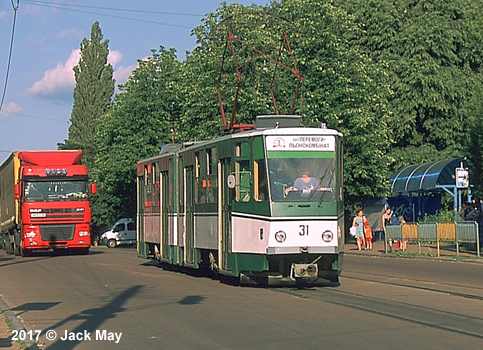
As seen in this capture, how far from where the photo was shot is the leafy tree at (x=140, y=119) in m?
56.9

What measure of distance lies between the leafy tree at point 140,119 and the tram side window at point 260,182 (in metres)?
37.6

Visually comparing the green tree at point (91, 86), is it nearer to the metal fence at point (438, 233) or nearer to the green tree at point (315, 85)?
the green tree at point (315, 85)

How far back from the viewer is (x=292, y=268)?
17.9m

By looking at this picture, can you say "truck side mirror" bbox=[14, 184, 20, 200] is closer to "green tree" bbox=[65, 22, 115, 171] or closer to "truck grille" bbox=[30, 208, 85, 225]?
"truck grille" bbox=[30, 208, 85, 225]

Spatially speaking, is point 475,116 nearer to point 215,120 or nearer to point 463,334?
point 215,120

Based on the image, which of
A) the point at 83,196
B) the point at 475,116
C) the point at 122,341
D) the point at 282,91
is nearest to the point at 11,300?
the point at 122,341

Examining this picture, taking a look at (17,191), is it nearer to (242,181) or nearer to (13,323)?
(242,181)

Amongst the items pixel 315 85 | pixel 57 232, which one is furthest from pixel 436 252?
pixel 57 232

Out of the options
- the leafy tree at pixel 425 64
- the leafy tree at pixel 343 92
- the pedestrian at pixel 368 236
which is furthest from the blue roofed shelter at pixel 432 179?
the leafy tree at pixel 425 64

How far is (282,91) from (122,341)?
34.8 metres

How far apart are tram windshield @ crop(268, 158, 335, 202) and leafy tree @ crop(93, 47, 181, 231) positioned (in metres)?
38.0

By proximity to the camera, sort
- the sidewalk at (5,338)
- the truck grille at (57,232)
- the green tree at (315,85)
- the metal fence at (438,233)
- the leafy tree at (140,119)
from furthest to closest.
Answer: the leafy tree at (140,119) → the green tree at (315,85) → the truck grille at (57,232) → the metal fence at (438,233) → the sidewalk at (5,338)

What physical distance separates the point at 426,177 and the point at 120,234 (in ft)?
103

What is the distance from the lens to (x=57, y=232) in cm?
3597
